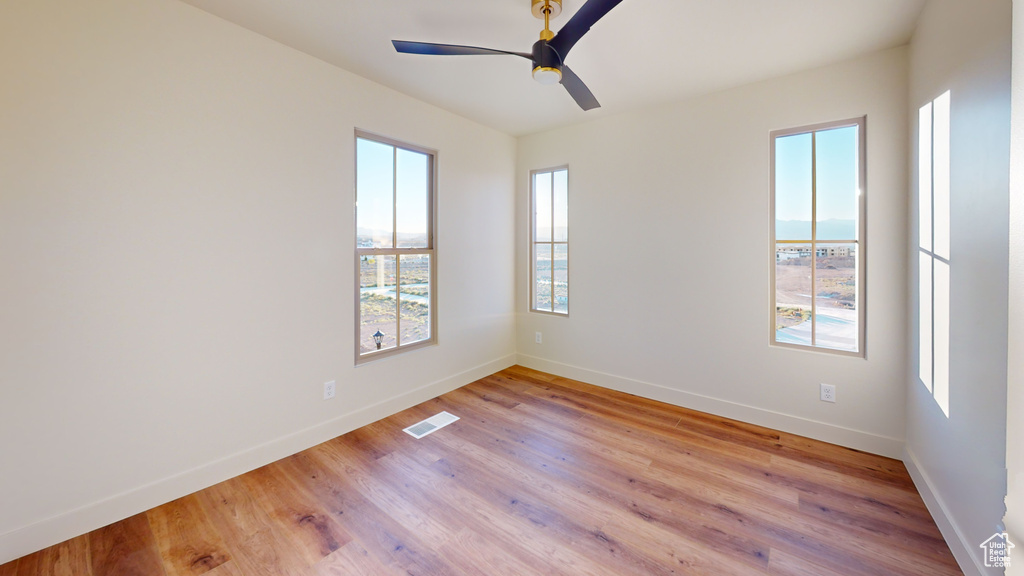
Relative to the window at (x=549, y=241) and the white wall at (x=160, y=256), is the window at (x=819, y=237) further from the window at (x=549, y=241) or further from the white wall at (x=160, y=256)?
the white wall at (x=160, y=256)

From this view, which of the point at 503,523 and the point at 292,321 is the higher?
the point at 292,321


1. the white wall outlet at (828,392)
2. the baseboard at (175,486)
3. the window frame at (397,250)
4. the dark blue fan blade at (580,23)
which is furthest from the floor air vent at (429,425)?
the white wall outlet at (828,392)

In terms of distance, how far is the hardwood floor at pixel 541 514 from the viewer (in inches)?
63.6

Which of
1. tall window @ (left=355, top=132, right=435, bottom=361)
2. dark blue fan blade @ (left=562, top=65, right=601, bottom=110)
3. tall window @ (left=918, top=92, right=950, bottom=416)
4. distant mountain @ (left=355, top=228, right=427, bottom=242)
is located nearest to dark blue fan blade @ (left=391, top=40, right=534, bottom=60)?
dark blue fan blade @ (left=562, top=65, right=601, bottom=110)

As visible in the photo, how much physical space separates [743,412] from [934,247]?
1625 millimetres

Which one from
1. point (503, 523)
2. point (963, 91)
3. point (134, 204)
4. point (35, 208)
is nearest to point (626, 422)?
point (503, 523)

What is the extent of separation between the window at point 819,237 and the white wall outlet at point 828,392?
252 mm

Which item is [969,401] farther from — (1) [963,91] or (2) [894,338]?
(1) [963,91]

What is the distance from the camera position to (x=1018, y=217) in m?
1.21

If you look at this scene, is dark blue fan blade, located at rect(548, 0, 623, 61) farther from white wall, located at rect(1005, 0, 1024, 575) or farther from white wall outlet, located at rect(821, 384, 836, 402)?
white wall outlet, located at rect(821, 384, 836, 402)

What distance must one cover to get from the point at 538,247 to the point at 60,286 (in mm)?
3544

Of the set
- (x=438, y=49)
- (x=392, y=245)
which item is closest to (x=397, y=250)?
(x=392, y=245)

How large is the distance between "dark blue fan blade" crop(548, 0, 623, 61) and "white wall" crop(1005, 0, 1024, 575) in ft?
4.31

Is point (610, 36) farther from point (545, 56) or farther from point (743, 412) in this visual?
point (743, 412)
